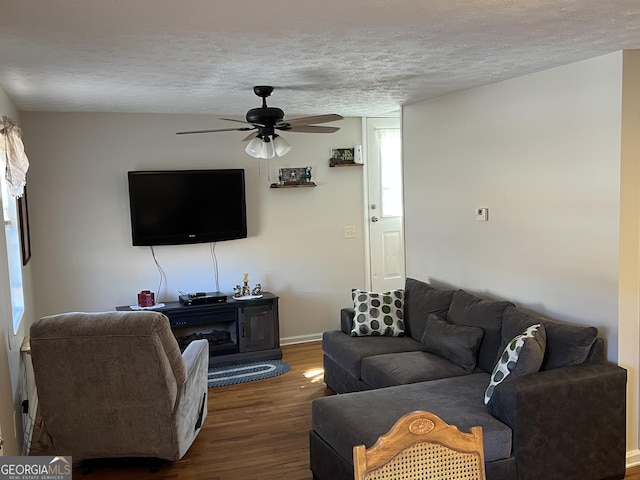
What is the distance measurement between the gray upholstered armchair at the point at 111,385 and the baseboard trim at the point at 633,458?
261 cm

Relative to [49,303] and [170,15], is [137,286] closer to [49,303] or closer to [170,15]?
[49,303]

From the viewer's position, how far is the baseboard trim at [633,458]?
11.5 feet

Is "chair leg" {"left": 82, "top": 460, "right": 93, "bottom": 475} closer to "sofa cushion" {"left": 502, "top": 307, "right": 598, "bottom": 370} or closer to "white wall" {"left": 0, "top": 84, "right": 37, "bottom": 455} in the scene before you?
"white wall" {"left": 0, "top": 84, "right": 37, "bottom": 455}

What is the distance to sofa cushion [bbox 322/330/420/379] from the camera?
4.31m

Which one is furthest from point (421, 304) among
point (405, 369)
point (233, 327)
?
point (233, 327)

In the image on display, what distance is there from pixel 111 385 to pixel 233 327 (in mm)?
2447

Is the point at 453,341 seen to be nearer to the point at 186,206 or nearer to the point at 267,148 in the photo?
the point at 267,148

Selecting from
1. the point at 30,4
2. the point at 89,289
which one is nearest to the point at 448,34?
the point at 30,4

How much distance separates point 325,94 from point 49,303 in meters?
3.12

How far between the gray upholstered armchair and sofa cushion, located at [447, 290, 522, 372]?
1.89 metres

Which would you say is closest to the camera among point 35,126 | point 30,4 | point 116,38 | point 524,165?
point 30,4

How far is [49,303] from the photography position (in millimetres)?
5414

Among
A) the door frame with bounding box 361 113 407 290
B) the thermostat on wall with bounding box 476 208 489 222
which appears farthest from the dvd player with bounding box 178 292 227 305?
the thermostat on wall with bounding box 476 208 489 222

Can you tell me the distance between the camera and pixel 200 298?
5.55m
